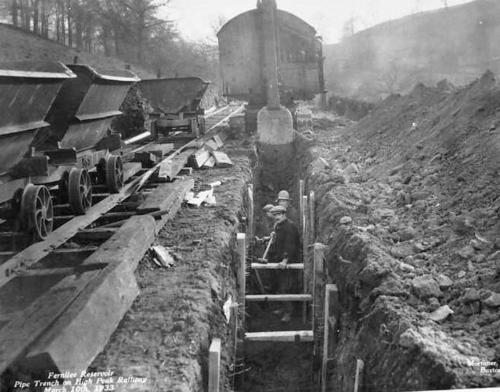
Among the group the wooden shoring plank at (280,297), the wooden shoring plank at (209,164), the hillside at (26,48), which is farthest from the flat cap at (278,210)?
the hillside at (26,48)

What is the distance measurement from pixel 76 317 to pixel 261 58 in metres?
12.6

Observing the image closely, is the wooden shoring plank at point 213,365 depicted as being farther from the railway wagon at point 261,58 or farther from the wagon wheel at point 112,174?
the railway wagon at point 261,58

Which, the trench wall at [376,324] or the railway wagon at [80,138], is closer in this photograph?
the trench wall at [376,324]

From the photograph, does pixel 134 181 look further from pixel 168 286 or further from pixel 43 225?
pixel 168 286

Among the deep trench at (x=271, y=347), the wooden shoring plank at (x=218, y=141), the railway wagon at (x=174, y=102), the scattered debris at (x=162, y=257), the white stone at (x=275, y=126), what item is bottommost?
the deep trench at (x=271, y=347)

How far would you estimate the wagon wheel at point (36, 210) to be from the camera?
4336 millimetres

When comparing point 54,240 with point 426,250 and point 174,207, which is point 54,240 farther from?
point 426,250

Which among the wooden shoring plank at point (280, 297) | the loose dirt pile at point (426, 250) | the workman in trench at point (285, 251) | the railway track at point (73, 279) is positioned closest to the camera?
the railway track at point (73, 279)

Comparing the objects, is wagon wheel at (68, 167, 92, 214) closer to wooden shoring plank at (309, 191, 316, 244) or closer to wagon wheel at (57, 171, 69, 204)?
wagon wheel at (57, 171, 69, 204)

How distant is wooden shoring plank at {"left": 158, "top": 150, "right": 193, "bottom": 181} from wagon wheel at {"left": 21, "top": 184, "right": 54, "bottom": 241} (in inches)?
123

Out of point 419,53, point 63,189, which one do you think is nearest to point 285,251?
point 63,189

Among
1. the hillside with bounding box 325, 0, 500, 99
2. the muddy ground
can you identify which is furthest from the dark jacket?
the hillside with bounding box 325, 0, 500, 99

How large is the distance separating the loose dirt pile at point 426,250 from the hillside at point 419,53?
2263 cm

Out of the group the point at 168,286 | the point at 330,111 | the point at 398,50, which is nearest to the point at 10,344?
the point at 168,286
